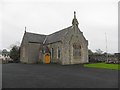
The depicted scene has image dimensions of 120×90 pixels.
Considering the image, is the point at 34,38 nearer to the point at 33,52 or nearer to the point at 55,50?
the point at 33,52

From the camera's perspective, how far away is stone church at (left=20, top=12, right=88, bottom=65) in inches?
1357

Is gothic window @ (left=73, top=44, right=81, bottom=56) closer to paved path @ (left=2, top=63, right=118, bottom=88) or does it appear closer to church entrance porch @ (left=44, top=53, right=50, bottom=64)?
church entrance porch @ (left=44, top=53, right=50, bottom=64)

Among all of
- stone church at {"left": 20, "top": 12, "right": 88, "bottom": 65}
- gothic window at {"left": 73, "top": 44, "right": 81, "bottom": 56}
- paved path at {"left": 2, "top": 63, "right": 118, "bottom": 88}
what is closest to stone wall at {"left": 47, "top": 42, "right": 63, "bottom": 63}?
stone church at {"left": 20, "top": 12, "right": 88, "bottom": 65}

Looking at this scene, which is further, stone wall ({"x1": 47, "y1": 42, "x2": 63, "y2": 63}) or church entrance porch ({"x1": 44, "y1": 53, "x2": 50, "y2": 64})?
church entrance porch ({"x1": 44, "y1": 53, "x2": 50, "y2": 64})

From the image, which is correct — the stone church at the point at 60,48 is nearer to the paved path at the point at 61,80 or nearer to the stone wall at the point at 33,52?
the stone wall at the point at 33,52

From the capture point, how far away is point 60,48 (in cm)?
3484

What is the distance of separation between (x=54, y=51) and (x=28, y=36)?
34.2 ft

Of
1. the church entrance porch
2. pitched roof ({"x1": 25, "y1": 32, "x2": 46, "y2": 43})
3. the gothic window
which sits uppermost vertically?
pitched roof ({"x1": 25, "y1": 32, "x2": 46, "y2": 43})

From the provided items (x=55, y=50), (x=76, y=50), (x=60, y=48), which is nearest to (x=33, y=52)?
(x=55, y=50)

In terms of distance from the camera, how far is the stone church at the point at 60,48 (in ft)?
113

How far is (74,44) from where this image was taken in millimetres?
36031

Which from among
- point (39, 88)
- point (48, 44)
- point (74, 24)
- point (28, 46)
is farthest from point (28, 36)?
point (39, 88)

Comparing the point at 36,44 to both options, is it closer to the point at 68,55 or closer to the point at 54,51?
the point at 54,51

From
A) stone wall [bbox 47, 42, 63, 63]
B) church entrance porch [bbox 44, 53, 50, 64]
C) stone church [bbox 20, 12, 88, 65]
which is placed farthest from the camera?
church entrance porch [bbox 44, 53, 50, 64]
